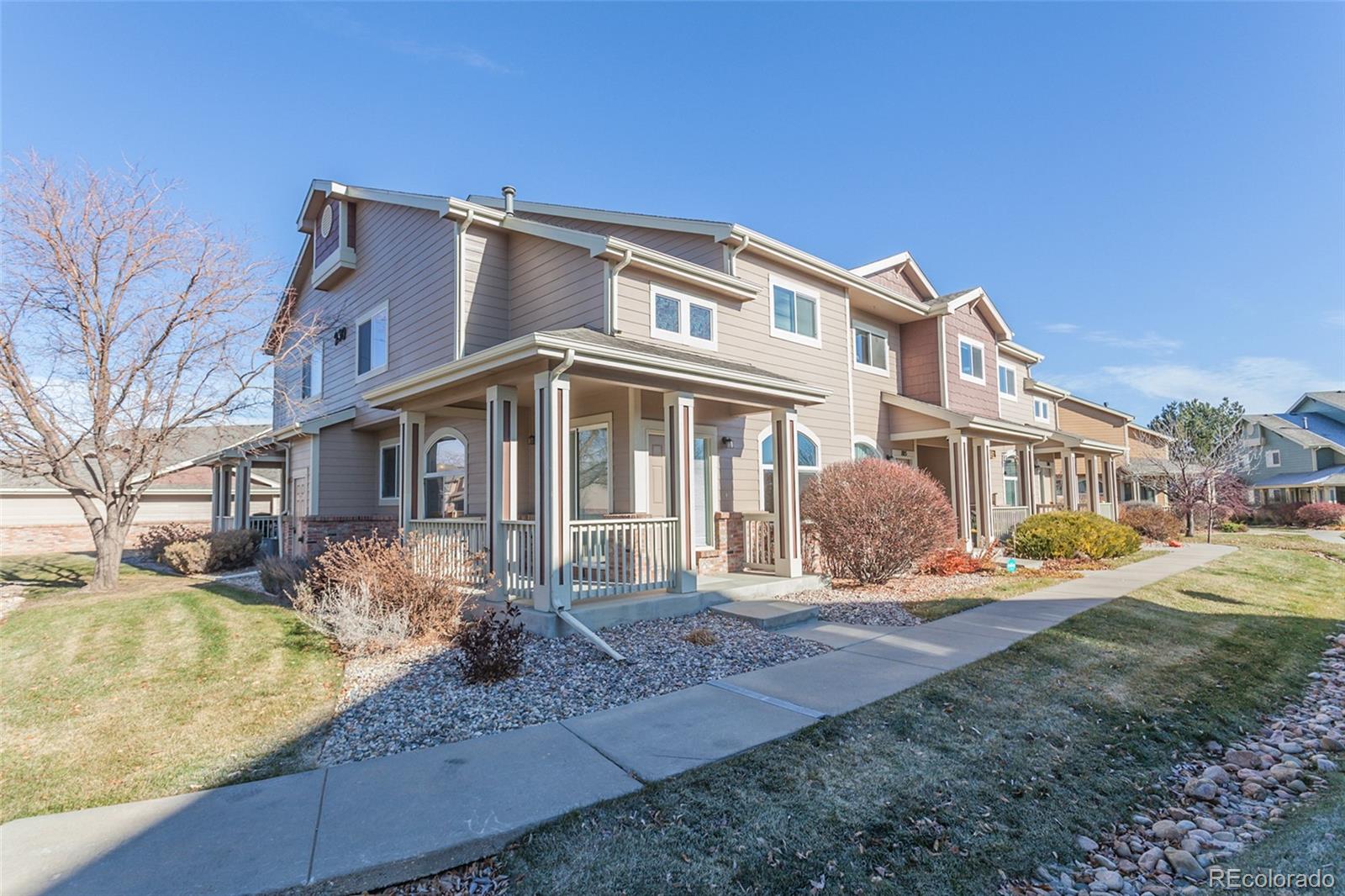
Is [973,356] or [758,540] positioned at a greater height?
[973,356]

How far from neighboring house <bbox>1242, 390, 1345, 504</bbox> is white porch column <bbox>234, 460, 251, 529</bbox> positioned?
154 feet

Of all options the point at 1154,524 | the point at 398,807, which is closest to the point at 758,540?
the point at 398,807

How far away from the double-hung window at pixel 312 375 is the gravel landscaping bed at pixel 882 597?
1412 cm

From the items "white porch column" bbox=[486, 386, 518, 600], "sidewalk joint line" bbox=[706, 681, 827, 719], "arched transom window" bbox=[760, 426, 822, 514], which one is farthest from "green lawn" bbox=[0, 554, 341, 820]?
"arched transom window" bbox=[760, 426, 822, 514]

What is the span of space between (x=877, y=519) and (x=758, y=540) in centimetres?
212

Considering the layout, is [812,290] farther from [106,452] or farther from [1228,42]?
[106,452]

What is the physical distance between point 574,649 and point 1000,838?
4.75 metres

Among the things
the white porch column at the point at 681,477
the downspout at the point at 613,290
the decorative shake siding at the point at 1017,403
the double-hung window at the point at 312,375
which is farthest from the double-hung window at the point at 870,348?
the double-hung window at the point at 312,375

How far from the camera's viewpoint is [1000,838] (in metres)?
3.53

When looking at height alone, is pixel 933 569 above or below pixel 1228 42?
below

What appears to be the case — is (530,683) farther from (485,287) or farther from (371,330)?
(371,330)

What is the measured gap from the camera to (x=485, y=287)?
12.0m

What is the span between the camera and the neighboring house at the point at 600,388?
895 centimetres

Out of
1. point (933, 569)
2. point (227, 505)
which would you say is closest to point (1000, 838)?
point (933, 569)
